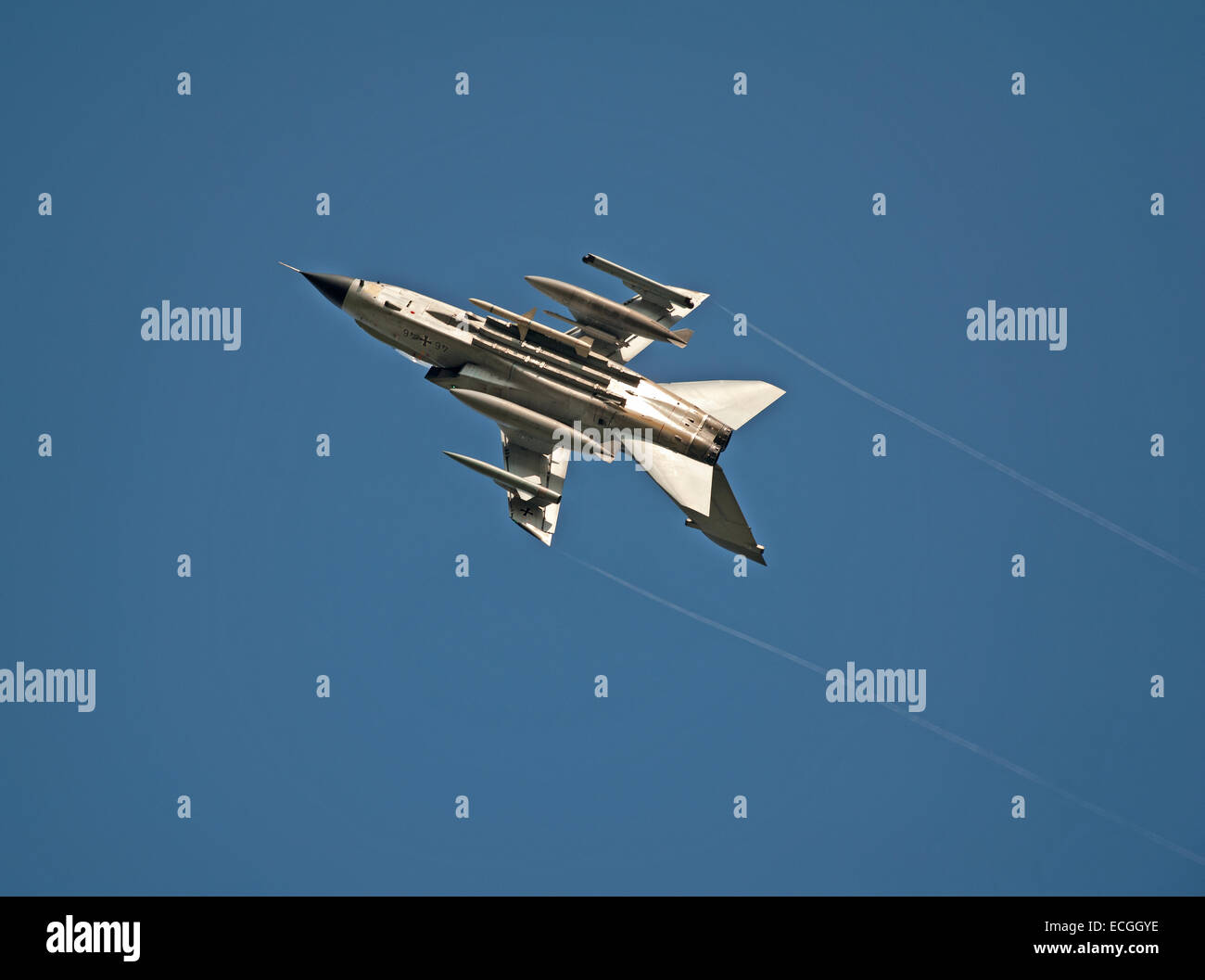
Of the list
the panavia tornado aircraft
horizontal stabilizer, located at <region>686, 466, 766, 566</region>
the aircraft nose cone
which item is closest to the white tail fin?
the panavia tornado aircraft

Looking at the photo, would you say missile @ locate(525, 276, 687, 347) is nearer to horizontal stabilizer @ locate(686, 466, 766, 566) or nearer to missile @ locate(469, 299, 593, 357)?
missile @ locate(469, 299, 593, 357)

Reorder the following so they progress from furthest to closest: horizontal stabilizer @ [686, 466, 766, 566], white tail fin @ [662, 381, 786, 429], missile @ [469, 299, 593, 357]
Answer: white tail fin @ [662, 381, 786, 429]
horizontal stabilizer @ [686, 466, 766, 566]
missile @ [469, 299, 593, 357]

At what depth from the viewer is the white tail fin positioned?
31250 millimetres

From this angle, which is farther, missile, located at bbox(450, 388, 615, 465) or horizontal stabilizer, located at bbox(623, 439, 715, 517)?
horizontal stabilizer, located at bbox(623, 439, 715, 517)

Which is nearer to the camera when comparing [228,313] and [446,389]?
[446,389]

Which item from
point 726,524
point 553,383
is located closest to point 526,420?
point 553,383

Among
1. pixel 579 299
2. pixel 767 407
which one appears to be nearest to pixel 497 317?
pixel 579 299

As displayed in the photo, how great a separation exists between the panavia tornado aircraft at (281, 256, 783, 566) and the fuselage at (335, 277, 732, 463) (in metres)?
0.02

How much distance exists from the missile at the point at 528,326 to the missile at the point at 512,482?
8.65ft

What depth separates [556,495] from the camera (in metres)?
30.1

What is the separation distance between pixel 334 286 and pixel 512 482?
5189mm

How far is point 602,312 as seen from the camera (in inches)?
1192

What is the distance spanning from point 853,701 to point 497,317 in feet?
37.0
